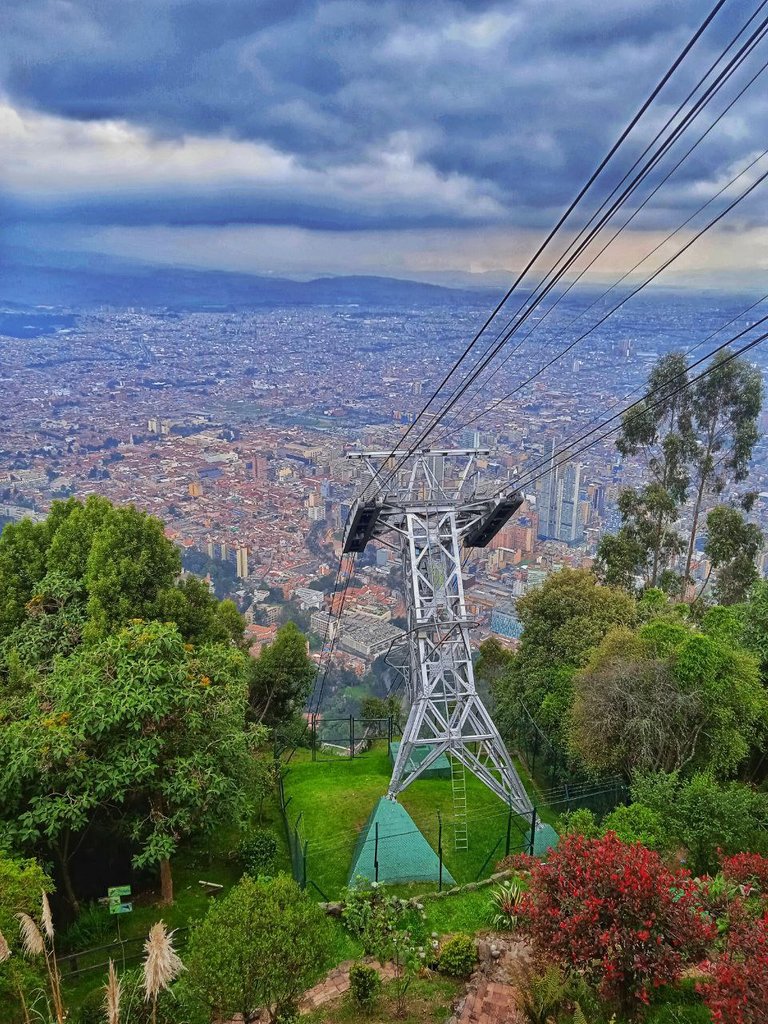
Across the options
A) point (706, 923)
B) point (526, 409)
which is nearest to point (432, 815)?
point (706, 923)

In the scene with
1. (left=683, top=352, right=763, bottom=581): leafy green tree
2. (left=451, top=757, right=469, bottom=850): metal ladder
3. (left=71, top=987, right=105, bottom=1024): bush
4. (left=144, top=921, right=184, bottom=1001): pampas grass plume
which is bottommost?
(left=451, top=757, right=469, bottom=850): metal ladder

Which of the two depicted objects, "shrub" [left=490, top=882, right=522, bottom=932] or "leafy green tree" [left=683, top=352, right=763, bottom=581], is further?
"leafy green tree" [left=683, top=352, right=763, bottom=581]

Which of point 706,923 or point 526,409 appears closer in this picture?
point 706,923

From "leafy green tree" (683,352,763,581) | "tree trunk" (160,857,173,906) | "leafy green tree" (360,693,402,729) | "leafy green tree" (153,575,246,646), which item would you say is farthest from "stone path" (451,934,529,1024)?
"leafy green tree" (683,352,763,581)

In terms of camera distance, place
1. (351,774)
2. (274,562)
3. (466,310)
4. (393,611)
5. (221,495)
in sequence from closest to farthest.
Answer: (351,774) → (393,611) → (274,562) → (221,495) → (466,310)

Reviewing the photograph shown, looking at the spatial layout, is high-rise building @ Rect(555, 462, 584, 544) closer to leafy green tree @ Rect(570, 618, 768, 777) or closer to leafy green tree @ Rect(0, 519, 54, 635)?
leafy green tree @ Rect(570, 618, 768, 777)

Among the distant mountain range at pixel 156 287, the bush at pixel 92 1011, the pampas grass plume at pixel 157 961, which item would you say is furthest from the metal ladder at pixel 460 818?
the distant mountain range at pixel 156 287

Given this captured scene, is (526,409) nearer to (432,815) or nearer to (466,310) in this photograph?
(466,310)

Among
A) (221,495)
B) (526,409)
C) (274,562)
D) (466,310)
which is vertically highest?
(466,310)
